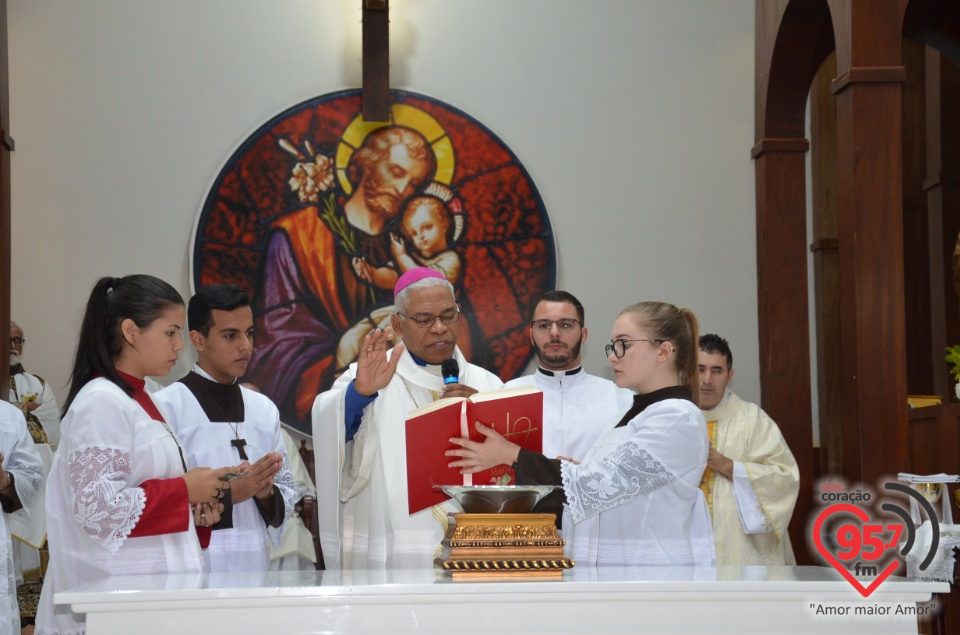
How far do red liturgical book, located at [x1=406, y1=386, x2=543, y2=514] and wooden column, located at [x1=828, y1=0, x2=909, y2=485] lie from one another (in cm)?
207

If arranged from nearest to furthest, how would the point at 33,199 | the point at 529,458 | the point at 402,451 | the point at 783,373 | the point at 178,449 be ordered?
the point at 529,458, the point at 178,449, the point at 402,451, the point at 783,373, the point at 33,199

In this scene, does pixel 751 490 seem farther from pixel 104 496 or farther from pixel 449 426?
pixel 104 496

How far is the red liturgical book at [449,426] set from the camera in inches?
121

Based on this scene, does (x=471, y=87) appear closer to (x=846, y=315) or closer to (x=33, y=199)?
(x=33, y=199)

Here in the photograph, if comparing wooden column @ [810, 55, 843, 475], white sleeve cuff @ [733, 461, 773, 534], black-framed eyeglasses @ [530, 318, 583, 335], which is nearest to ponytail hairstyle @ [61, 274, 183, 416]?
black-framed eyeglasses @ [530, 318, 583, 335]

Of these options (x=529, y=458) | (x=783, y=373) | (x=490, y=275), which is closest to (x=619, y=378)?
(x=529, y=458)

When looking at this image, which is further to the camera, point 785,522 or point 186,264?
point 186,264

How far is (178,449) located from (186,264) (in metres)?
4.21

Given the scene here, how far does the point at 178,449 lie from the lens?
3.37m

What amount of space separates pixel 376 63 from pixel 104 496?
4.80m

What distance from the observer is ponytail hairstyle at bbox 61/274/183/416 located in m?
3.26

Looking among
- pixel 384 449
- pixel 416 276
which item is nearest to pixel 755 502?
pixel 384 449

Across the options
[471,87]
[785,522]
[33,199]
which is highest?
[471,87]

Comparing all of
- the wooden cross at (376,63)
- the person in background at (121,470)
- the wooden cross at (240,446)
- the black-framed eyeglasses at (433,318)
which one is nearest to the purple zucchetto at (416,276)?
the black-framed eyeglasses at (433,318)
